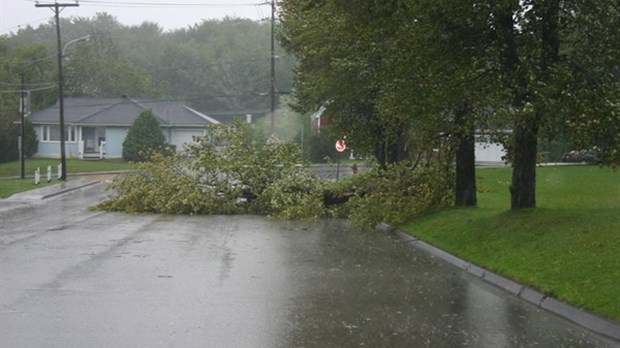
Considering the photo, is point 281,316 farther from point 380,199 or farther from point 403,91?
point 380,199

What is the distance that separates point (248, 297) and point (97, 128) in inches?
2464

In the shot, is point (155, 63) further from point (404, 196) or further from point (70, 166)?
point (404, 196)

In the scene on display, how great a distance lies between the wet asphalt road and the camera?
8.55 meters

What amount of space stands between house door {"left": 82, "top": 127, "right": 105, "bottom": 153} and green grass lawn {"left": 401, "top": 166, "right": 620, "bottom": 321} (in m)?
54.6

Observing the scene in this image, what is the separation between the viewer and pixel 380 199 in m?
21.1

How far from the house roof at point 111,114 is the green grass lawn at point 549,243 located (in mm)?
52858

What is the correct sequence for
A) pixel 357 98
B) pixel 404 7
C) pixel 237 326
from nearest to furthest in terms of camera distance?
pixel 237 326
pixel 404 7
pixel 357 98

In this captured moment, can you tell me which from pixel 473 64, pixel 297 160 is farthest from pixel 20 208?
pixel 473 64

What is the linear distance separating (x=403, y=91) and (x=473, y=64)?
69.9 inches

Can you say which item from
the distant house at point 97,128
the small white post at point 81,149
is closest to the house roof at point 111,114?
the distant house at point 97,128

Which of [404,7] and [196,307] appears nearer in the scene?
[196,307]

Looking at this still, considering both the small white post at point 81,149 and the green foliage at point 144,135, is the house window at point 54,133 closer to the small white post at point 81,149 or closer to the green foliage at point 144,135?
the small white post at point 81,149

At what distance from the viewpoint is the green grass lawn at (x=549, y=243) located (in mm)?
10398

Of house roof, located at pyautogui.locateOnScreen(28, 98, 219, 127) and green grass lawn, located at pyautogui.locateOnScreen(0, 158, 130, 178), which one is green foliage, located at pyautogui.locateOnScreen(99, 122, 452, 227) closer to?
green grass lawn, located at pyautogui.locateOnScreen(0, 158, 130, 178)
